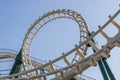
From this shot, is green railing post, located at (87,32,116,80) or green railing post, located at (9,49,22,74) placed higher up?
green railing post, located at (9,49,22,74)

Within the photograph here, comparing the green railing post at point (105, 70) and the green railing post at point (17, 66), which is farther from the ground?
the green railing post at point (17, 66)

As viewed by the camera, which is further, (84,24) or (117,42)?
(84,24)

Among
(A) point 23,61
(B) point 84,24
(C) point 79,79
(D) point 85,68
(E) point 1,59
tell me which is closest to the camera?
(D) point 85,68

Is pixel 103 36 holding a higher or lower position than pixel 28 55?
lower

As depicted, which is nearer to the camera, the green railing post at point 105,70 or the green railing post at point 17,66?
the green railing post at point 105,70

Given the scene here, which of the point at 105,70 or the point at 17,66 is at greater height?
the point at 17,66

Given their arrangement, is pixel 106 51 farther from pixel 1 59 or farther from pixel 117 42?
pixel 1 59

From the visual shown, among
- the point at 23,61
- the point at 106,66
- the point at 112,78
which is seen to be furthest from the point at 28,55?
the point at 112,78

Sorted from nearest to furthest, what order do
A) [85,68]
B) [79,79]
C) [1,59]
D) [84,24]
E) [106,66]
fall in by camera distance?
[85,68]
[106,66]
[79,79]
[84,24]
[1,59]

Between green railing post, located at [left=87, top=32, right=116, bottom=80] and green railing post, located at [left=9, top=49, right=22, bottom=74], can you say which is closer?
green railing post, located at [left=87, top=32, right=116, bottom=80]

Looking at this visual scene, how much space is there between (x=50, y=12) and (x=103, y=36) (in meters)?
7.64

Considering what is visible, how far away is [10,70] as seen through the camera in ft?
44.7

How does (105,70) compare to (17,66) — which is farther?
(17,66)

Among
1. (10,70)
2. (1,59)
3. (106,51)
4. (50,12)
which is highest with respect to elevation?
(50,12)
